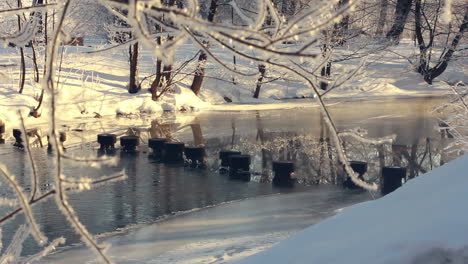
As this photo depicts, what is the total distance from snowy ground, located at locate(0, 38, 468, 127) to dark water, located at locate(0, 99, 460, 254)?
169cm

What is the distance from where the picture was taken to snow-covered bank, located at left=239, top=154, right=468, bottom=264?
3.14 meters

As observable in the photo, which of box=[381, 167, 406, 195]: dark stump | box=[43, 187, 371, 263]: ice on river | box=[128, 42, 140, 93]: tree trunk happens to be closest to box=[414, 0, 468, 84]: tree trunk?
box=[381, 167, 406, 195]: dark stump

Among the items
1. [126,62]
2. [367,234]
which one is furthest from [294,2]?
[367,234]

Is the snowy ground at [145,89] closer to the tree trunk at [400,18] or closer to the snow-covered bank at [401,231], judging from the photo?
the tree trunk at [400,18]

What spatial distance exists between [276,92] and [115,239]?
2224 cm

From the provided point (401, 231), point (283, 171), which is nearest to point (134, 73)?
point (283, 171)

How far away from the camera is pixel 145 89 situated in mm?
24922

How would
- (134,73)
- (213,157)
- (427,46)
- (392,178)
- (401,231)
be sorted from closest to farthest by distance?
(401,231), (392,178), (213,157), (427,46), (134,73)

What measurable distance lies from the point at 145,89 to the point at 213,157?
12.2 meters

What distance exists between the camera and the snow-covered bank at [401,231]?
3141mm

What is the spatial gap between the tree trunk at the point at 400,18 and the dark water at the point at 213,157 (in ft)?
9.91

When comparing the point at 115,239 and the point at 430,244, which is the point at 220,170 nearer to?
Result: the point at 115,239

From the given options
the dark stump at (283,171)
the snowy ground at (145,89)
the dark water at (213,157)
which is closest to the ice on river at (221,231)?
the dark water at (213,157)

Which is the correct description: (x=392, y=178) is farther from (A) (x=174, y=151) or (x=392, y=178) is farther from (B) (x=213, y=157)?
(A) (x=174, y=151)
